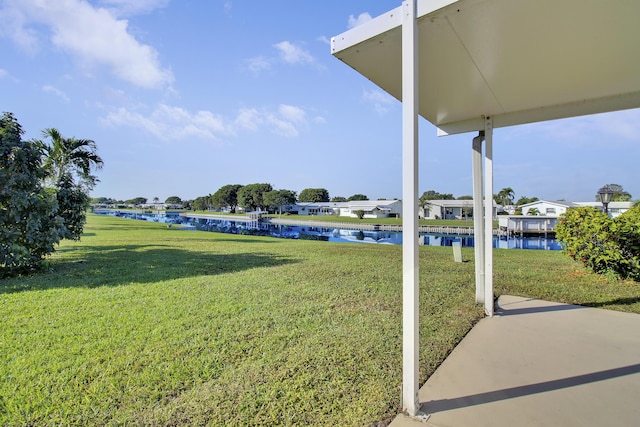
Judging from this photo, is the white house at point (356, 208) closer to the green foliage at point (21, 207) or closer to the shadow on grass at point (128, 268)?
the shadow on grass at point (128, 268)

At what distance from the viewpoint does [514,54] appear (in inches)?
94.7

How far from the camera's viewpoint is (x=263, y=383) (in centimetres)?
229

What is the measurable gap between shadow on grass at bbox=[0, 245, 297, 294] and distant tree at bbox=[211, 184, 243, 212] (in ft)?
264

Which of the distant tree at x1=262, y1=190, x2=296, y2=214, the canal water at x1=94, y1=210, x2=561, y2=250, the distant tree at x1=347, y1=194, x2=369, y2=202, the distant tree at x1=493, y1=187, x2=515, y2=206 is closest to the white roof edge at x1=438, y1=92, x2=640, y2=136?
the canal water at x1=94, y1=210, x2=561, y2=250

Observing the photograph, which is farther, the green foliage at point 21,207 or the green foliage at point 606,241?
the green foliage at point 21,207

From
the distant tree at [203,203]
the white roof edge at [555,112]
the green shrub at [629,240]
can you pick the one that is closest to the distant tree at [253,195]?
the distant tree at [203,203]

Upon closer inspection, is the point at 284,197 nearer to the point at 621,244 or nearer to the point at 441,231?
the point at 441,231

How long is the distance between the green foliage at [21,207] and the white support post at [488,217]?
25.5 ft

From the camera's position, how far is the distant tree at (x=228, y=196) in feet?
286

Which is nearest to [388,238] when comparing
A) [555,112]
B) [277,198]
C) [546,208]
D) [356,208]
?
[555,112]

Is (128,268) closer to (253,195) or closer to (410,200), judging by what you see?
(410,200)

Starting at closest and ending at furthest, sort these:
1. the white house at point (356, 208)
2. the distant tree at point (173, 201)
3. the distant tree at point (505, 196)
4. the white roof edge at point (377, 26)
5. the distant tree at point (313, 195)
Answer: the white roof edge at point (377, 26), the white house at point (356, 208), the distant tree at point (505, 196), the distant tree at point (313, 195), the distant tree at point (173, 201)

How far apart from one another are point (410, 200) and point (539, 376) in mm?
1865

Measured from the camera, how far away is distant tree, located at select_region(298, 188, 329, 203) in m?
88.7
